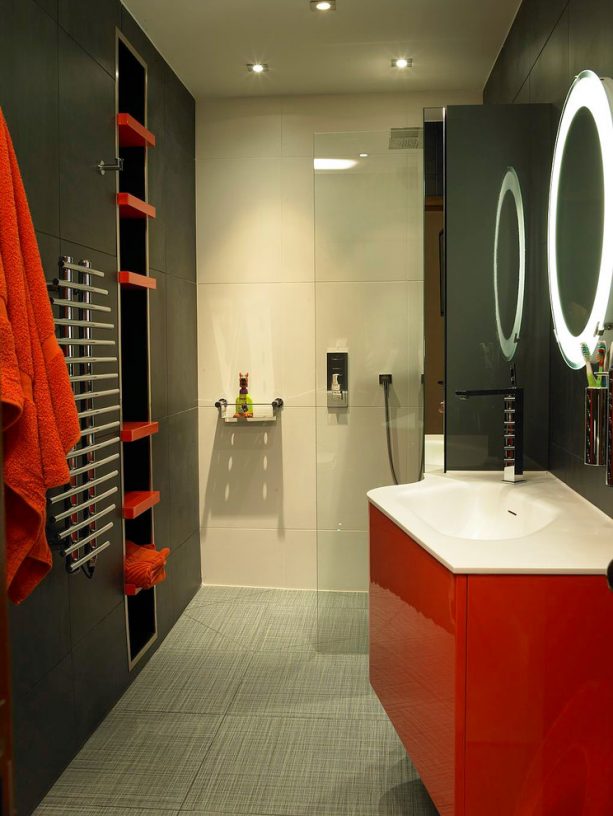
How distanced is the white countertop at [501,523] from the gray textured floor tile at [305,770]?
766 mm

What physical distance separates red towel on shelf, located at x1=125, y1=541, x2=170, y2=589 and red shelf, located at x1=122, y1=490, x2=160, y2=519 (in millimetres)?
147

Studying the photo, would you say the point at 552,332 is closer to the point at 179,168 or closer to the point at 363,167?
the point at 363,167

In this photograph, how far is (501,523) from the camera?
85.9 inches

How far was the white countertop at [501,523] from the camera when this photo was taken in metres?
1.50

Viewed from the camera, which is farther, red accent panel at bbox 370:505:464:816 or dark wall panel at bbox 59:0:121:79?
dark wall panel at bbox 59:0:121:79

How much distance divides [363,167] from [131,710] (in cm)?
221

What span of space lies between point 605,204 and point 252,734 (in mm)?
1945

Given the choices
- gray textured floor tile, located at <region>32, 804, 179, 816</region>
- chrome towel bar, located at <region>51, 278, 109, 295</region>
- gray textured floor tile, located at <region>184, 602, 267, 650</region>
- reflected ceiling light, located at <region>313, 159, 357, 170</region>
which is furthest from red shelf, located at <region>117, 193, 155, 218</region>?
gray textured floor tile, located at <region>32, 804, 179, 816</region>

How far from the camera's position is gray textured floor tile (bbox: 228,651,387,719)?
2.67 meters

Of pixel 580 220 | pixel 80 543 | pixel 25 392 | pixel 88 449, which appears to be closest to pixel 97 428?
pixel 88 449

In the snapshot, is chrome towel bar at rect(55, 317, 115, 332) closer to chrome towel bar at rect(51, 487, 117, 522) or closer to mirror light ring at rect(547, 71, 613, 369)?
chrome towel bar at rect(51, 487, 117, 522)

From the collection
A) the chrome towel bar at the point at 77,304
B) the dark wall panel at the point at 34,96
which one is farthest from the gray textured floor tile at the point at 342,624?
the dark wall panel at the point at 34,96

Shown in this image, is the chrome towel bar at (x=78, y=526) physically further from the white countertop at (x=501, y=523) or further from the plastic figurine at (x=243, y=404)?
the plastic figurine at (x=243, y=404)

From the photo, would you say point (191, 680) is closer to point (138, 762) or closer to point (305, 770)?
point (138, 762)
